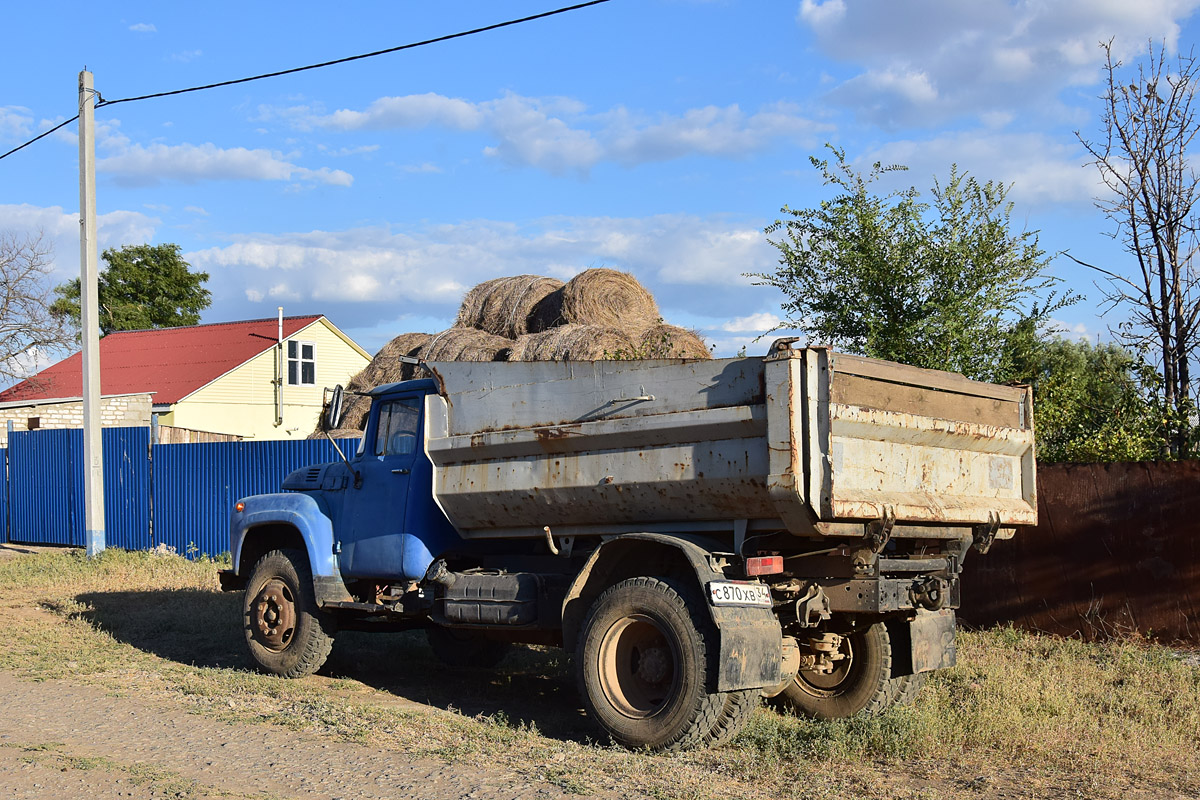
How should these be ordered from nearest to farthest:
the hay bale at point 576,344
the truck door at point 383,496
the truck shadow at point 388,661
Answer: the truck shadow at point 388,661 < the truck door at point 383,496 < the hay bale at point 576,344

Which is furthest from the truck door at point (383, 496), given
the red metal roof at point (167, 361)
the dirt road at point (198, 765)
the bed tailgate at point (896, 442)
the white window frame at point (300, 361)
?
the white window frame at point (300, 361)

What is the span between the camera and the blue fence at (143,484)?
1608 cm

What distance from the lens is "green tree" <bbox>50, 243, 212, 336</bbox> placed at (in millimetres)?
47062

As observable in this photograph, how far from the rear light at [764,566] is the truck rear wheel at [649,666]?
0.35 m

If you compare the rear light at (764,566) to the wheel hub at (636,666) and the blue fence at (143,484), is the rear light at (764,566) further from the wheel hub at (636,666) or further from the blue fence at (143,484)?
the blue fence at (143,484)

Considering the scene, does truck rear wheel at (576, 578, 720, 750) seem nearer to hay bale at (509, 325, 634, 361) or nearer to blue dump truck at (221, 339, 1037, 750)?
blue dump truck at (221, 339, 1037, 750)

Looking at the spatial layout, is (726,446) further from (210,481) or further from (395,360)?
(395,360)

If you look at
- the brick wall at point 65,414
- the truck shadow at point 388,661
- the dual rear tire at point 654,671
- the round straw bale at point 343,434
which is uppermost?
the brick wall at point 65,414

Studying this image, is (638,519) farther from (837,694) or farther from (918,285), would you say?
(918,285)

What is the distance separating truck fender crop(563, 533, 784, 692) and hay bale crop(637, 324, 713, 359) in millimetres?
7753

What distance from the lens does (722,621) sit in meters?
5.94

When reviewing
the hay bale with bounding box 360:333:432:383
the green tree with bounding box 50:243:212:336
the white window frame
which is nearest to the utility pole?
the hay bale with bounding box 360:333:432:383

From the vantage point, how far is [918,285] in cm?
1107

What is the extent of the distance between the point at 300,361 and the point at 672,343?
2107 cm
